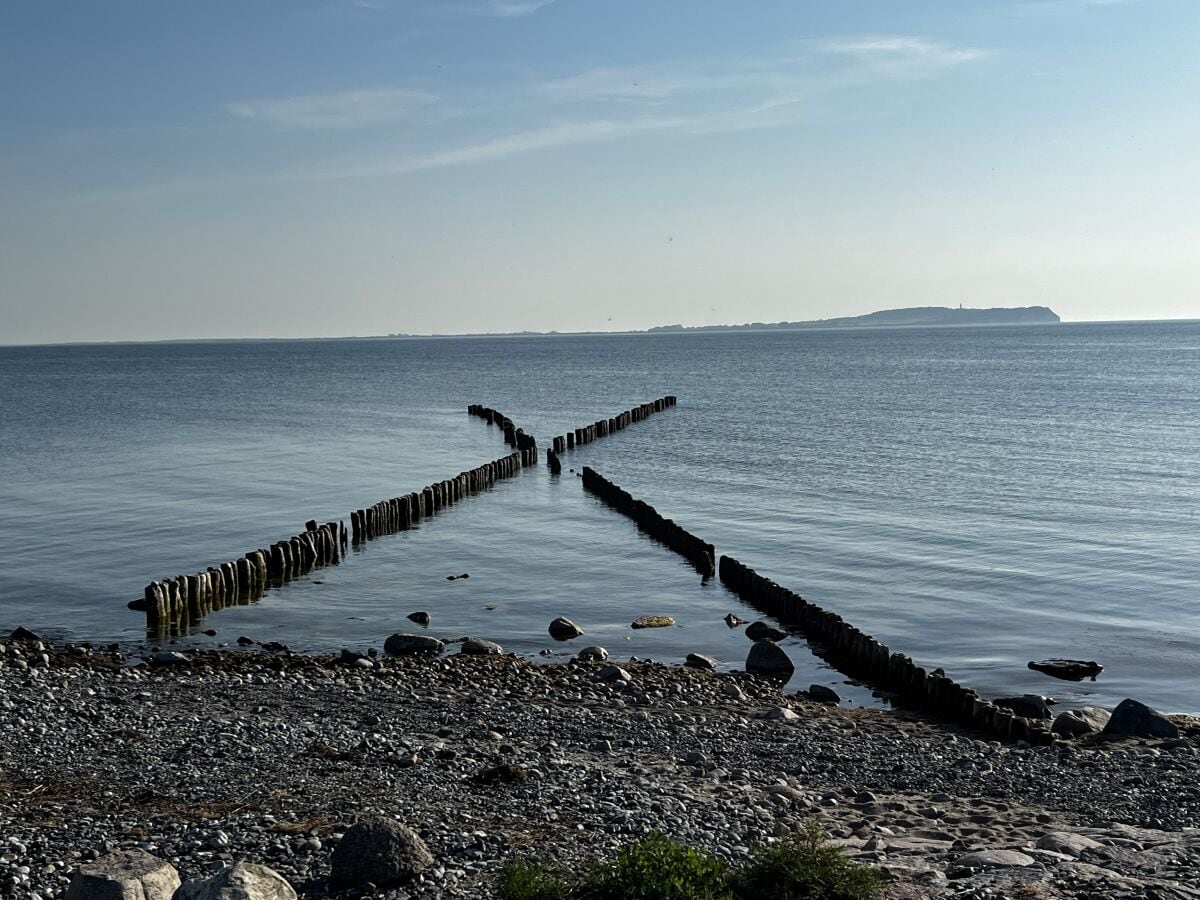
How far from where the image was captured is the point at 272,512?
1491 inches

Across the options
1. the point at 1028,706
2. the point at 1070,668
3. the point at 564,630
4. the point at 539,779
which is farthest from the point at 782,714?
the point at 564,630

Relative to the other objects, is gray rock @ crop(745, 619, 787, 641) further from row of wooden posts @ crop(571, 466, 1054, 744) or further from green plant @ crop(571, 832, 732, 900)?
green plant @ crop(571, 832, 732, 900)

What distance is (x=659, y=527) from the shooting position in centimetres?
3359

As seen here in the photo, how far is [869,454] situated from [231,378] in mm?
108554

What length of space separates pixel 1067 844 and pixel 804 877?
366 centimetres

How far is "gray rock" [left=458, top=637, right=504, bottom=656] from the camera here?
21.2 m

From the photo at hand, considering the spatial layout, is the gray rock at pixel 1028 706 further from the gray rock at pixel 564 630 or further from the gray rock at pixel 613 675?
the gray rock at pixel 564 630

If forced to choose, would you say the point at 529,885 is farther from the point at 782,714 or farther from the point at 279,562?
the point at 279,562

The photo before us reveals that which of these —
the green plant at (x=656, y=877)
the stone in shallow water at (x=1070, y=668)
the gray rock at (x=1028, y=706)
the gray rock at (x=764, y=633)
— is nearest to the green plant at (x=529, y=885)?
the green plant at (x=656, y=877)

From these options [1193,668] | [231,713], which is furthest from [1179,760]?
[231,713]

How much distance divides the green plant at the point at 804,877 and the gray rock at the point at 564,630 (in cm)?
1290

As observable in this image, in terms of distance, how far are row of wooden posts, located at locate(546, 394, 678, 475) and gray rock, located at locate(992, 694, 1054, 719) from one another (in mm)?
31388

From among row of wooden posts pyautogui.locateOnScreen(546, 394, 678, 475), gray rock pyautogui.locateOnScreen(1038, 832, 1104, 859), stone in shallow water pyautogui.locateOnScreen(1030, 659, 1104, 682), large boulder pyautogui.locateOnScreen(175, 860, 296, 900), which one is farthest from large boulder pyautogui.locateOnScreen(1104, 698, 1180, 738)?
row of wooden posts pyautogui.locateOnScreen(546, 394, 678, 475)

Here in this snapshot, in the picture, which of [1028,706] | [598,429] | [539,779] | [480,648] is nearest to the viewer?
[539,779]
